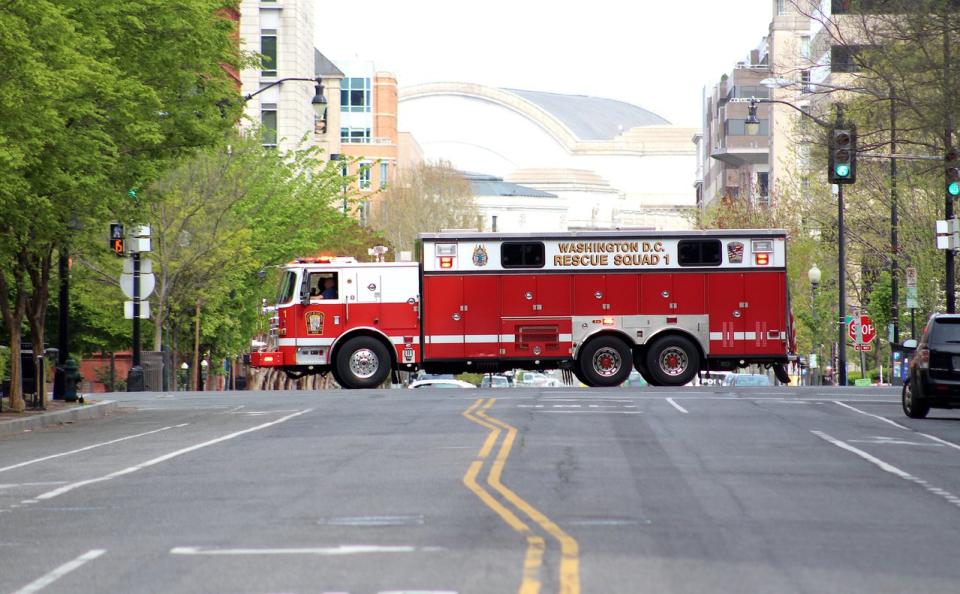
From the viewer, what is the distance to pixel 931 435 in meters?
24.9

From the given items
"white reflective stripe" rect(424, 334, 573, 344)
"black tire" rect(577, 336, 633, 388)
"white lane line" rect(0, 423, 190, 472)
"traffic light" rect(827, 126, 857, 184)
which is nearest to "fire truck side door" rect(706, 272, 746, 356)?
"black tire" rect(577, 336, 633, 388)

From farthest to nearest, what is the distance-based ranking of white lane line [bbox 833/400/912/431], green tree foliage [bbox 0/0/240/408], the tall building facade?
1. the tall building facade
2. white lane line [bbox 833/400/912/431]
3. green tree foliage [bbox 0/0/240/408]

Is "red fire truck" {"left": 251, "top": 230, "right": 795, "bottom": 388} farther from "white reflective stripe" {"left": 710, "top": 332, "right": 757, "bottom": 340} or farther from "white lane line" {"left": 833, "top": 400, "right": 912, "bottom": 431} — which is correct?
"white lane line" {"left": 833, "top": 400, "right": 912, "bottom": 431}

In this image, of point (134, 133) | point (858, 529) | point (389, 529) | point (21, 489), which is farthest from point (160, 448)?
point (858, 529)

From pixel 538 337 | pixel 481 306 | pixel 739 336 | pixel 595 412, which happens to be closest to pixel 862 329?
pixel 739 336

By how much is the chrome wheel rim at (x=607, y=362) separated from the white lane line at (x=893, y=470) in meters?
15.7

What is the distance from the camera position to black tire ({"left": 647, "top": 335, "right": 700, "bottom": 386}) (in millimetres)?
40219

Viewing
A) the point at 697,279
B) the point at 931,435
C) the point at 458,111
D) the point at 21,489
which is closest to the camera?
the point at 21,489

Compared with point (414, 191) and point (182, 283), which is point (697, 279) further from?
point (414, 191)

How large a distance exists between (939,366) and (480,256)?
48.2ft

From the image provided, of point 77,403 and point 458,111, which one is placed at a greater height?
point 458,111

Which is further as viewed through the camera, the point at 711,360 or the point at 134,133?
the point at 711,360

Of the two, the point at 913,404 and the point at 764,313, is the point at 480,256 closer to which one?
the point at 764,313

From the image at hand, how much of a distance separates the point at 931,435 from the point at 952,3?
12.4 metres
